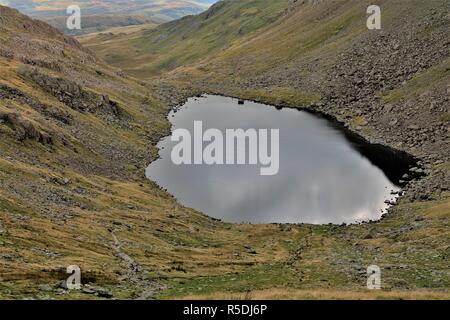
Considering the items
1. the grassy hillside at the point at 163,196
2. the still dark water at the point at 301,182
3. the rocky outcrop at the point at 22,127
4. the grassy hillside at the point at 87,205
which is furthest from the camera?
the rocky outcrop at the point at 22,127

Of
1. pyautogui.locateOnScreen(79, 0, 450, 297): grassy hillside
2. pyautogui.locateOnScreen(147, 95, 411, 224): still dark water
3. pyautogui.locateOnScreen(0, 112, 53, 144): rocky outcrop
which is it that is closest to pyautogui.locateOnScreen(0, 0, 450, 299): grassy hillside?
pyautogui.locateOnScreen(0, 112, 53, 144): rocky outcrop

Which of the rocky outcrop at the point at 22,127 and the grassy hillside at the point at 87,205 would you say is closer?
the grassy hillside at the point at 87,205

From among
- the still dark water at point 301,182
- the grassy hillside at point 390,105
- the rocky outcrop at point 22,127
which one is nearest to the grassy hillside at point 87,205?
the rocky outcrop at point 22,127

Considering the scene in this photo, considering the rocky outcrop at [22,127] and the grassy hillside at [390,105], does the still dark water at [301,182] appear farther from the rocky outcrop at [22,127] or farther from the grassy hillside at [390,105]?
the rocky outcrop at [22,127]

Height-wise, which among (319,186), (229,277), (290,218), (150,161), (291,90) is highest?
(291,90)

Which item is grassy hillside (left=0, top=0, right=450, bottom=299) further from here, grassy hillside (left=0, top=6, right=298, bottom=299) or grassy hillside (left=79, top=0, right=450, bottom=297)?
grassy hillside (left=79, top=0, right=450, bottom=297)
